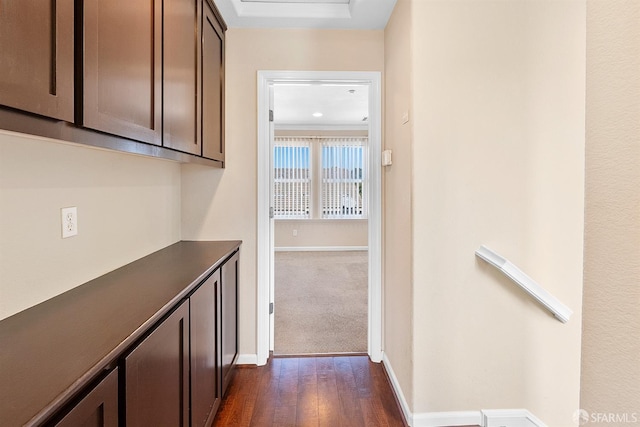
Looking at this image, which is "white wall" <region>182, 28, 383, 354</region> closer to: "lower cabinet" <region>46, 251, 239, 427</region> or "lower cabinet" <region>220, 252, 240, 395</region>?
"lower cabinet" <region>220, 252, 240, 395</region>

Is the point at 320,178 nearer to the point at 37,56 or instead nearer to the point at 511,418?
the point at 511,418

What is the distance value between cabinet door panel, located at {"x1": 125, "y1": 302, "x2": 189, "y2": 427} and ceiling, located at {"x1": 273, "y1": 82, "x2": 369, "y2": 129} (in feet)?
10.2

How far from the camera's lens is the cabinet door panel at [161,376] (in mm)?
901

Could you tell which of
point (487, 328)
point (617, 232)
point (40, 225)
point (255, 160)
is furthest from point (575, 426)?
point (40, 225)

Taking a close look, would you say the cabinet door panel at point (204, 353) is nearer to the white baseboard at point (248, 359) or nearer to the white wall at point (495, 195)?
the white baseboard at point (248, 359)

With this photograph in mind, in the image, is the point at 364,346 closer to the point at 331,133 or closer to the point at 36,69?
the point at 36,69

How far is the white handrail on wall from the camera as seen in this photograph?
1.64m

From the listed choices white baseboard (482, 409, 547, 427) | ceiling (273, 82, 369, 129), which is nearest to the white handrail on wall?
white baseboard (482, 409, 547, 427)

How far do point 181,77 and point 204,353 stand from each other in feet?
4.39

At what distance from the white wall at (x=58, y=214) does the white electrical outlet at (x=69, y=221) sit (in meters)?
0.02

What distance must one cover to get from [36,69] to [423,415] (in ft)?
7.09

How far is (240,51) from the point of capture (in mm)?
2344

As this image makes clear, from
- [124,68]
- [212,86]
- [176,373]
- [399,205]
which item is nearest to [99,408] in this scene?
[176,373]

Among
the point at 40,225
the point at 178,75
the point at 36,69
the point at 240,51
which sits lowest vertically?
the point at 40,225
